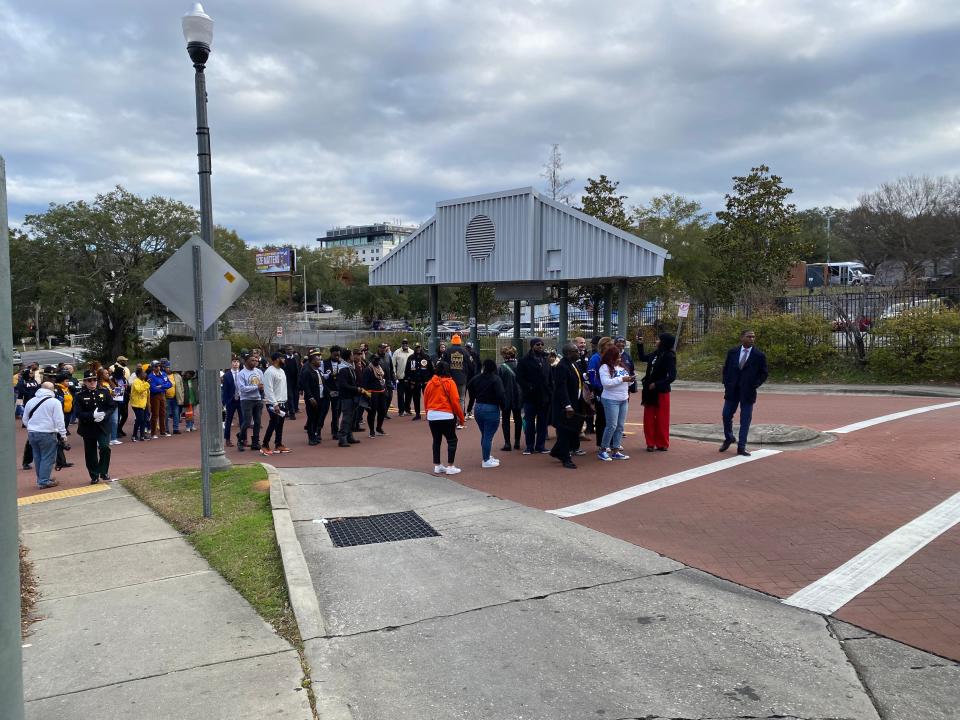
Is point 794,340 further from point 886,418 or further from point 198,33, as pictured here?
point 198,33

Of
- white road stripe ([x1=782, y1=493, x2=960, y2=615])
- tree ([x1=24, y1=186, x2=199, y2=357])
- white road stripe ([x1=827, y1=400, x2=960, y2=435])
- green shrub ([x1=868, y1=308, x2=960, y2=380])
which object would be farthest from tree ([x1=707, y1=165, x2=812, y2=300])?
tree ([x1=24, y1=186, x2=199, y2=357])

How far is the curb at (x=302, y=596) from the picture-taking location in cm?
402

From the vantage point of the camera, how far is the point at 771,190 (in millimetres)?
32375

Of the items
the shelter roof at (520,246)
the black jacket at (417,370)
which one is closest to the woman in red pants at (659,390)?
the black jacket at (417,370)

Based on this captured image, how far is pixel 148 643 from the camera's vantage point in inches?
193

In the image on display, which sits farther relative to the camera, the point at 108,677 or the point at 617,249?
the point at 617,249

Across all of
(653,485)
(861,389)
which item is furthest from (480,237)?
(653,485)

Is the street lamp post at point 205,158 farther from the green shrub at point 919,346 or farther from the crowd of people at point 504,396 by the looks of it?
the green shrub at point 919,346

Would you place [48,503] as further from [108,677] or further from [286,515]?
[108,677]

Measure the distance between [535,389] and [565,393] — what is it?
1.06 m

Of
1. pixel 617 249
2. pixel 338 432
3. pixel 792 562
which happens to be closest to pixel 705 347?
pixel 617 249

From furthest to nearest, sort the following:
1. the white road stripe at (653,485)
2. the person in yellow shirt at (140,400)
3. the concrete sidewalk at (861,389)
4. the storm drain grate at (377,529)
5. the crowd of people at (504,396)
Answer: the concrete sidewalk at (861,389)
the person in yellow shirt at (140,400)
the crowd of people at (504,396)
the white road stripe at (653,485)
the storm drain grate at (377,529)

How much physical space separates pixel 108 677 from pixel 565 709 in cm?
275

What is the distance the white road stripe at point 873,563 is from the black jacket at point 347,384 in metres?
9.31
